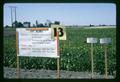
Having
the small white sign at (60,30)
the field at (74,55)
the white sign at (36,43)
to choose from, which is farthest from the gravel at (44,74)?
the small white sign at (60,30)

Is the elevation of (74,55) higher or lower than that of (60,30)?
lower

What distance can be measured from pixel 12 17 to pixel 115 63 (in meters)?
1.36

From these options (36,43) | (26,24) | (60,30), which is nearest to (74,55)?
(60,30)

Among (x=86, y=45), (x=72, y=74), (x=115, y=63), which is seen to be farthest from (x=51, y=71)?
(x=115, y=63)

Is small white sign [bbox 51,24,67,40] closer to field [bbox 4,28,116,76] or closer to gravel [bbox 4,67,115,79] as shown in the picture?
field [bbox 4,28,116,76]

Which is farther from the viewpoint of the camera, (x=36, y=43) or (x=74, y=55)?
(x=74, y=55)

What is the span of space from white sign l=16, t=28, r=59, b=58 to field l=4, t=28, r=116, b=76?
77 mm

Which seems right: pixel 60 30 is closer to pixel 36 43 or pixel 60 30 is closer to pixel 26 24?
pixel 36 43

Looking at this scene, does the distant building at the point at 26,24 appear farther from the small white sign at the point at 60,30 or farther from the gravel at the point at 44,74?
the gravel at the point at 44,74

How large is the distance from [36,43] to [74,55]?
0.50m

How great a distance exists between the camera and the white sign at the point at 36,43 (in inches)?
156

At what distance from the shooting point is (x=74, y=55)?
13.4 ft

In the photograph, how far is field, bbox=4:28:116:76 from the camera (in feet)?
13.0

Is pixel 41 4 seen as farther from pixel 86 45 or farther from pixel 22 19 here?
pixel 86 45
